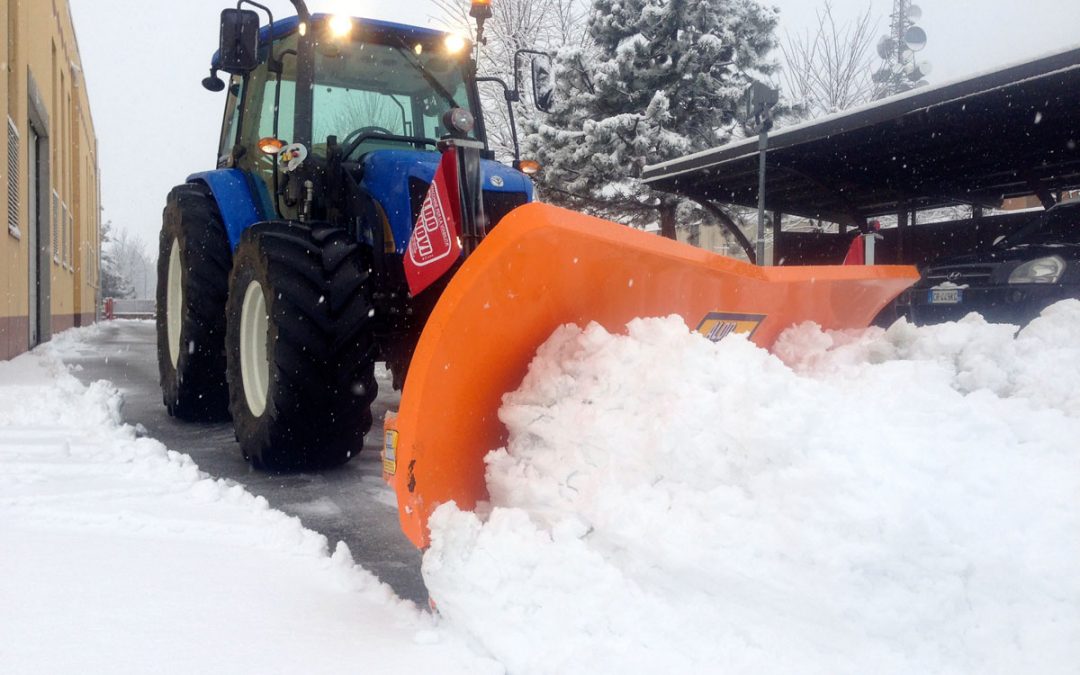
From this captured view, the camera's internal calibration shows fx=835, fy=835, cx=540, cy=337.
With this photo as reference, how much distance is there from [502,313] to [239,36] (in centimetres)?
271

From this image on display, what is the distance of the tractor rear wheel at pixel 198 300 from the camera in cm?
494

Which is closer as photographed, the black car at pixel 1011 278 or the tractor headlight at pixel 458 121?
the tractor headlight at pixel 458 121

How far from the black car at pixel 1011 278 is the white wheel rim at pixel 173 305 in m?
5.41

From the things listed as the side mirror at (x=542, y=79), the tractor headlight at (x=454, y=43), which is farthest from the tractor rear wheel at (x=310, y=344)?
the tractor headlight at (x=454, y=43)

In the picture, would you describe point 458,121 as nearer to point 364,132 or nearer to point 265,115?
point 364,132

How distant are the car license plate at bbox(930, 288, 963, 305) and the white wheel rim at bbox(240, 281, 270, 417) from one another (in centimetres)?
501

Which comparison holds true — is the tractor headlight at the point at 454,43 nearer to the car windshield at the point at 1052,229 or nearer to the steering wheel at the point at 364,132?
the steering wheel at the point at 364,132

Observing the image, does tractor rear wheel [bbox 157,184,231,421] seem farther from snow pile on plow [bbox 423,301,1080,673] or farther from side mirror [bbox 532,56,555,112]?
snow pile on plow [bbox 423,301,1080,673]

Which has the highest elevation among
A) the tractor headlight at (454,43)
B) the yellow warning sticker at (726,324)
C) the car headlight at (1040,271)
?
the tractor headlight at (454,43)

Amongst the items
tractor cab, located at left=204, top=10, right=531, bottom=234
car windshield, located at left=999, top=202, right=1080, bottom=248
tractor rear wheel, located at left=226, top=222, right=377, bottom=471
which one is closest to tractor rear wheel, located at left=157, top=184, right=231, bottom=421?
tractor cab, located at left=204, top=10, right=531, bottom=234

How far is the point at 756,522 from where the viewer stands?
177 cm

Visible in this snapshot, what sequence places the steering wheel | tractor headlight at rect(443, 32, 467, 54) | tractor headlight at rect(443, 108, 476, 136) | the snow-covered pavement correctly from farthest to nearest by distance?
1. tractor headlight at rect(443, 32, 467, 54)
2. the steering wheel
3. tractor headlight at rect(443, 108, 476, 136)
4. the snow-covered pavement

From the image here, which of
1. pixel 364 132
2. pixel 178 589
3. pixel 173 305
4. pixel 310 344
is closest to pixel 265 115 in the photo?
pixel 364 132

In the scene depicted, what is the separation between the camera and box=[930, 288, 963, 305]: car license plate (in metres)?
6.28
